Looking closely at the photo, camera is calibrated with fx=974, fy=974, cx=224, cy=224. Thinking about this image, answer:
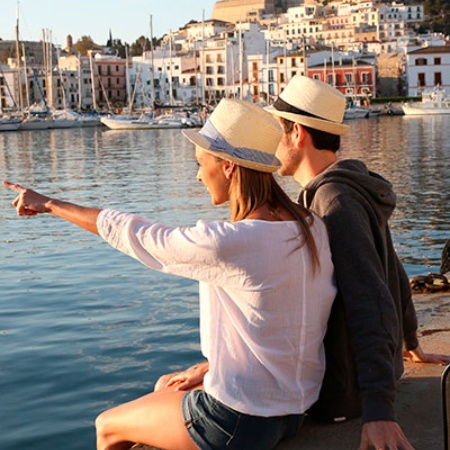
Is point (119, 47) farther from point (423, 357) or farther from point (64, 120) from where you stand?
point (423, 357)

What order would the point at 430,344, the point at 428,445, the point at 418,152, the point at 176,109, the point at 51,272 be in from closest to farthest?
→ the point at 428,445, the point at 430,344, the point at 51,272, the point at 418,152, the point at 176,109

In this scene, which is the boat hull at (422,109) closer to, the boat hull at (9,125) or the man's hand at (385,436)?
the boat hull at (9,125)

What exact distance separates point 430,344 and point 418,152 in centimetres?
2905

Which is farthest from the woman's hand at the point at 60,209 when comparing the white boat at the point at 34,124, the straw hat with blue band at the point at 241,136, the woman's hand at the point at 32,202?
the white boat at the point at 34,124

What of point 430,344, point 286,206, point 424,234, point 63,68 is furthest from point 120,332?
point 63,68

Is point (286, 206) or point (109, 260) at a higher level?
point (286, 206)

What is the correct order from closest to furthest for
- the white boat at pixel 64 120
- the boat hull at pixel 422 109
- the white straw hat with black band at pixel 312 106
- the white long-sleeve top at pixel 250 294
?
1. the white long-sleeve top at pixel 250 294
2. the white straw hat with black band at pixel 312 106
3. the white boat at pixel 64 120
4. the boat hull at pixel 422 109

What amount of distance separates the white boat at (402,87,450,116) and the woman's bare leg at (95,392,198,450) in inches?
3026

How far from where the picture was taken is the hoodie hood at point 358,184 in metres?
3.22

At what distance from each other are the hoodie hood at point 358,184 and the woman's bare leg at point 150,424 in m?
0.83

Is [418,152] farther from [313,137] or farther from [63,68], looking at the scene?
[63,68]

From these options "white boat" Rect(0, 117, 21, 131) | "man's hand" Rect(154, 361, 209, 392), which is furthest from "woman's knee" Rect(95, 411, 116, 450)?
"white boat" Rect(0, 117, 21, 131)

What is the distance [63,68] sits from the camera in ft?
365

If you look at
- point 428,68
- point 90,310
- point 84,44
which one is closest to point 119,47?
point 84,44
